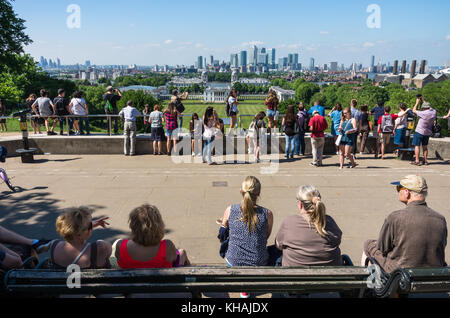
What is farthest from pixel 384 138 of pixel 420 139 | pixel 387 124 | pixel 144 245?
pixel 144 245

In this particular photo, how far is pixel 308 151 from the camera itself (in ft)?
40.0


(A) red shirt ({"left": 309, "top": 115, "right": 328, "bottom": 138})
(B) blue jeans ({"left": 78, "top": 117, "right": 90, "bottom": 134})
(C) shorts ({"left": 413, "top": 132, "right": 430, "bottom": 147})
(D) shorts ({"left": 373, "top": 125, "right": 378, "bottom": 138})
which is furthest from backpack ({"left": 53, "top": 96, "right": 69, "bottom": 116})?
(C) shorts ({"left": 413, "top": 132, "right": 430, "bottom": 147})

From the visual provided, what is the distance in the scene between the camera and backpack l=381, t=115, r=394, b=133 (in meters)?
11.3

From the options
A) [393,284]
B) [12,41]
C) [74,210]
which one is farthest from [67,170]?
[12,41]

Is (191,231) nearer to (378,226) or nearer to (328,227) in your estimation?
(328,227)

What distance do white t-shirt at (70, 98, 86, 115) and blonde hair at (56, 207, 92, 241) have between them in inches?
384

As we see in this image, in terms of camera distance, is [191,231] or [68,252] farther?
[191,231]

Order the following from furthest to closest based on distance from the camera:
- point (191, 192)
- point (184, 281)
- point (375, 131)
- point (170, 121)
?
point (375, 131), point (170, 121), point (191, 192), point (184, 281)

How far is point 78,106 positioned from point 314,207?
1065cm

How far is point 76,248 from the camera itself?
3322mm

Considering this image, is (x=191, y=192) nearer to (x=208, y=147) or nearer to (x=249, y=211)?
(x=208, y=147)

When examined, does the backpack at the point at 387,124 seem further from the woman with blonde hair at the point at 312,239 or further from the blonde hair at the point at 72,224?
the blonde hair at the point at 72,224

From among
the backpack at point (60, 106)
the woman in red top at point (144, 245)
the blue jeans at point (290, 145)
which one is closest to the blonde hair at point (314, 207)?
the woman in red top at point (144, 245)
